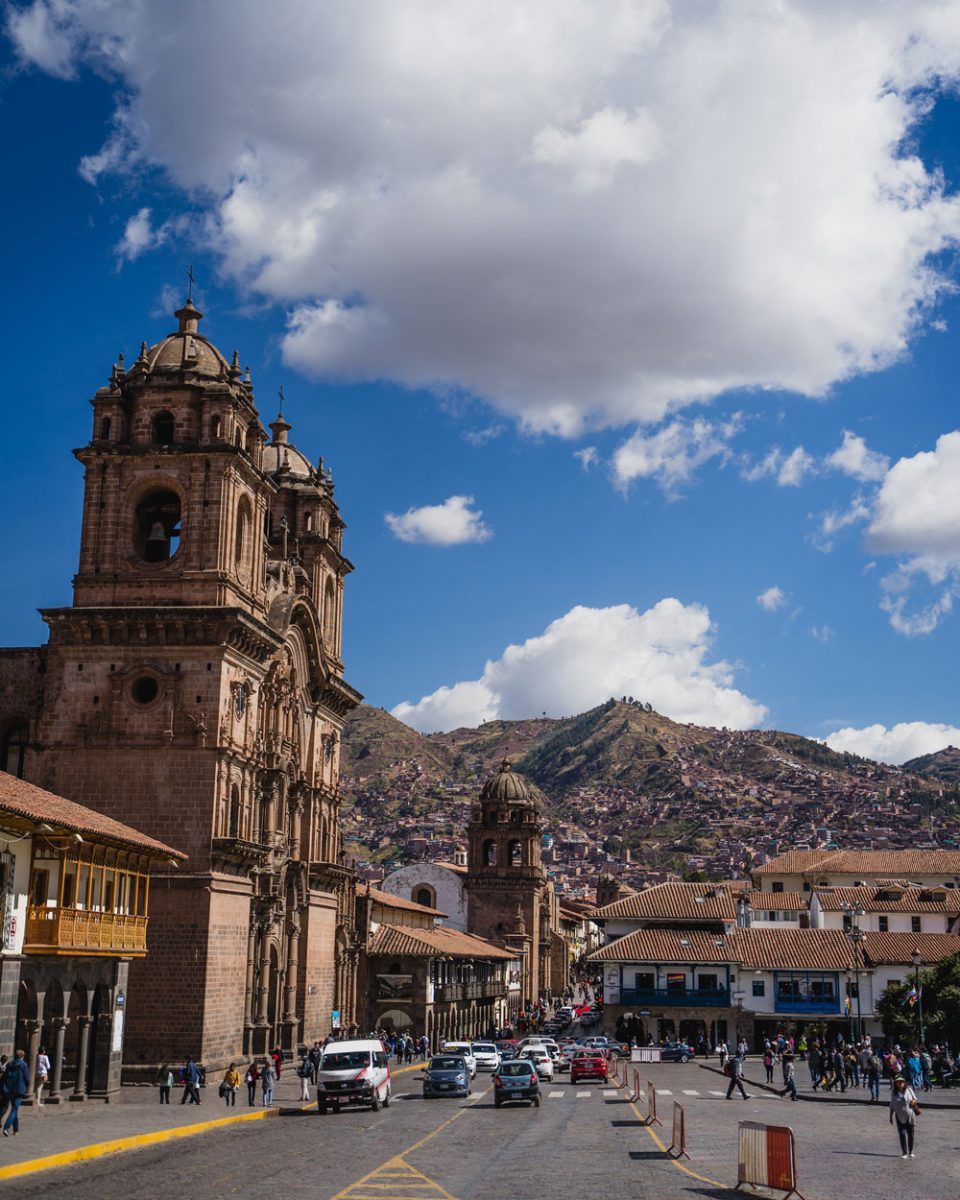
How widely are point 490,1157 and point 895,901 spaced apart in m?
65.6

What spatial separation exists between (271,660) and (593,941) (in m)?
136

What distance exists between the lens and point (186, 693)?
39.2 metres

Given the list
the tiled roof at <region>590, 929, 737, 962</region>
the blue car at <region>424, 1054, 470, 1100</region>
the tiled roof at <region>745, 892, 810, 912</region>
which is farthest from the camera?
the tiled roof at <region>745, 892, 810, 912</region>

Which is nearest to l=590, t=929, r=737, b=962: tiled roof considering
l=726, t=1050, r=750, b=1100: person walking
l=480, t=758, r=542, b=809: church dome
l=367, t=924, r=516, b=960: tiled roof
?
l=367, t=924, r=516, b=960: tiled roof

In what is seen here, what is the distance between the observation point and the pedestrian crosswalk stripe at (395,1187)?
665 inches

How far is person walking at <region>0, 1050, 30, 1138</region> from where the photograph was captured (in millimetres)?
23359

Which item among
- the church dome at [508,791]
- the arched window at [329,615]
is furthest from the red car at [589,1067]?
the church dome at [508,791]

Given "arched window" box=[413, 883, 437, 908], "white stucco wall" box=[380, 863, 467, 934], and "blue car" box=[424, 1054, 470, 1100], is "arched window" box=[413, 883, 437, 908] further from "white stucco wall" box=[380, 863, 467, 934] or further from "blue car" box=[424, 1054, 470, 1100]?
"blue car" box=[424, 1054, 470, 1100]

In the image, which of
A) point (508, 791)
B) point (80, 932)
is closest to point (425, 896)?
point (508, 791)

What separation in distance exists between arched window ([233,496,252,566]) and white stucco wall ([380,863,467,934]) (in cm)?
5289

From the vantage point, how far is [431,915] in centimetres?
7981

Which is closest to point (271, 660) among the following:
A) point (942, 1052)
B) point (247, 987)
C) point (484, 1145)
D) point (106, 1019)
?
point (247, 987)

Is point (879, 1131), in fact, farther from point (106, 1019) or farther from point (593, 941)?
point (593, 941)

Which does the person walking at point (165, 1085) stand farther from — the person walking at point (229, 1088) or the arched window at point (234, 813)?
the arched window at point (234, 813)
